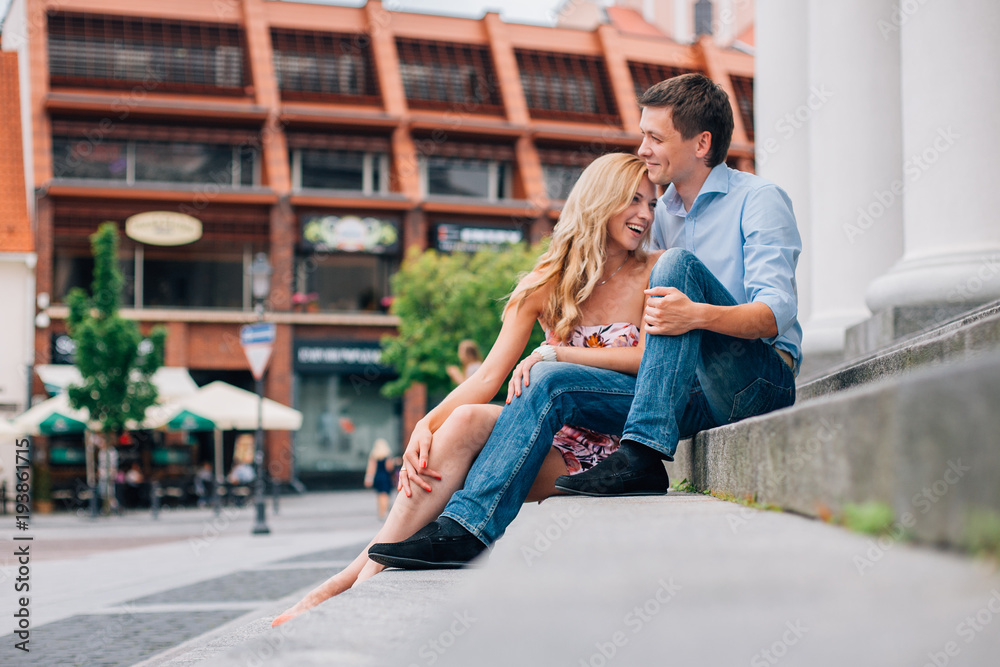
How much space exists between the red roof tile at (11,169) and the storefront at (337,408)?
7747 millimetres

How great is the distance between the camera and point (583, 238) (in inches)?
142

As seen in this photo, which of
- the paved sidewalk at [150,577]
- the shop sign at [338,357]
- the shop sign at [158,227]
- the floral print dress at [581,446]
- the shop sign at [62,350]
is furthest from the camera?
the shop sign at [338,357]

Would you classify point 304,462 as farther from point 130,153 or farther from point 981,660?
point 981,660

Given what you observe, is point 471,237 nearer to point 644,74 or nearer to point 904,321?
point 644,74

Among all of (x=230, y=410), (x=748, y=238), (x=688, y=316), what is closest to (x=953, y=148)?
(x=748, y=238)

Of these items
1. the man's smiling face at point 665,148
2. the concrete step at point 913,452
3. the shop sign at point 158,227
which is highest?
the shop sign at point 158,227

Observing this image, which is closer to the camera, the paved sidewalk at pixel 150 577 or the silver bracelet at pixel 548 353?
the silver bracelet at pixel 548 353

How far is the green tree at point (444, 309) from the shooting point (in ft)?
70.3

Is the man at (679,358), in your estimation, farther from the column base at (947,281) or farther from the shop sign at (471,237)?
the shop sign at (471,237)

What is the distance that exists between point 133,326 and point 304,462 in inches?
346

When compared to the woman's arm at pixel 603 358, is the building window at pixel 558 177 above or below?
above

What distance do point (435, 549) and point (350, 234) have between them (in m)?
25.5

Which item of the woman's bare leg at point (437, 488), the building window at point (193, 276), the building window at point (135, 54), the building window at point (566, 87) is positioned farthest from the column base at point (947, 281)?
the building window at point (566, 87)

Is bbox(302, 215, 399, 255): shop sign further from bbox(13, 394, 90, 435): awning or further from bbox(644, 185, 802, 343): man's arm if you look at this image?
bbox(644, 185, 802, 343): man's arm
